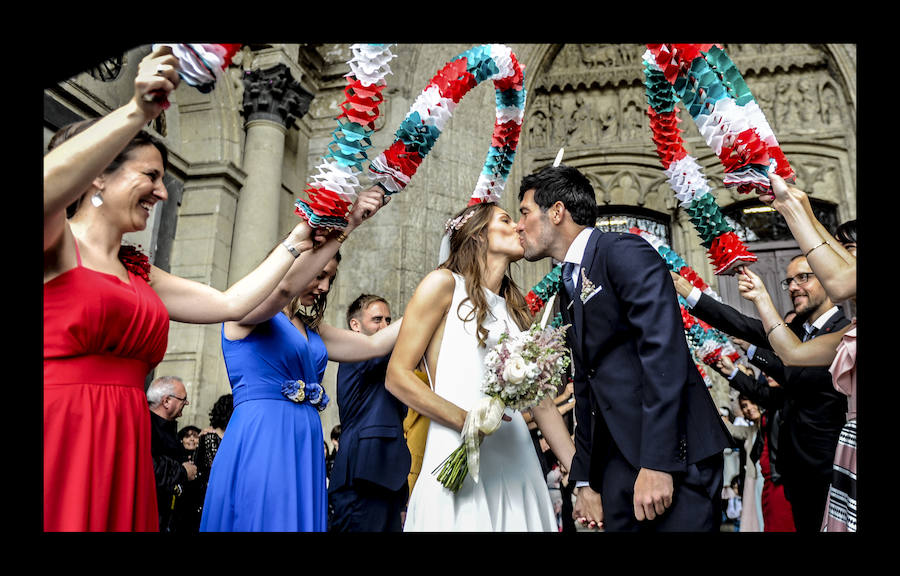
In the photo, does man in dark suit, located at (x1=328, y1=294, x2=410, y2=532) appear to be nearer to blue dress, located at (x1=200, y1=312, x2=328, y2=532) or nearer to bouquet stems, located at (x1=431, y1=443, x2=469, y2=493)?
blue dress, located at (x1=200, y1=312, x2=328, y2=532)

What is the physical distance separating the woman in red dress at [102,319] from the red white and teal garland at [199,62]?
1.1 inches

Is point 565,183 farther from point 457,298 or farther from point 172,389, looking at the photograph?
point 172,389

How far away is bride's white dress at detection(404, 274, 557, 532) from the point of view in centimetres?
255

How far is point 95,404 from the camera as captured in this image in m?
1.88

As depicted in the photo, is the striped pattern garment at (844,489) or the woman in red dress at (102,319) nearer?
the woman in red dress at (102,319)

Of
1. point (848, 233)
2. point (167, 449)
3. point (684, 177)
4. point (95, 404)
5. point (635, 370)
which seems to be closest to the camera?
point (95, 404)

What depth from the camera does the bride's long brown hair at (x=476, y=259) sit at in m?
3.04

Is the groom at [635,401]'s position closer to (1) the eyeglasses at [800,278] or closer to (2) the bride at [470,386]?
(2) the bride at [470,386]

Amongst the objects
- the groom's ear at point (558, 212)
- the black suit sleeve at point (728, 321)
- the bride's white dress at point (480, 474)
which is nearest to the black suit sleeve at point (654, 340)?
the groom's ear at point (558, 212)

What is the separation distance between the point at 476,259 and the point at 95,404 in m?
1.77

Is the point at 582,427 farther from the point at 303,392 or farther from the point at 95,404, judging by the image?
the point at 95,404

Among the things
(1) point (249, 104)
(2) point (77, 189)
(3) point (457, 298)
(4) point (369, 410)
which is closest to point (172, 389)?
(4) point (369, 410)

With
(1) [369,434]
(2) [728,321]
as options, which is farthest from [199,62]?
(2) [728,321]
